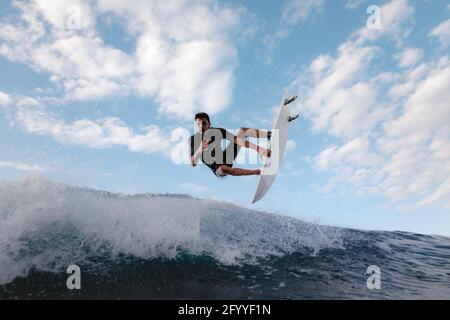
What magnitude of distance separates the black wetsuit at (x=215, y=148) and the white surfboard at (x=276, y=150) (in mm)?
946

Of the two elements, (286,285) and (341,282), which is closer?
(286,285)

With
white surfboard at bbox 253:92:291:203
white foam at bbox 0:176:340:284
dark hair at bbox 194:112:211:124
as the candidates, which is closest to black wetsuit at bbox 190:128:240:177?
dark hair at bbox 194:112:211:124

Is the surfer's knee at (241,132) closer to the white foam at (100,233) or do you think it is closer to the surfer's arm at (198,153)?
the surfer's arm at (198,153)

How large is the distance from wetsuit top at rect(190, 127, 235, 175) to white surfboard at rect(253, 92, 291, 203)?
105 cm

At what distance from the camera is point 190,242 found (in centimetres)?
818

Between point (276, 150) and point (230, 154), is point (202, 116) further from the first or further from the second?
point (276, 150)

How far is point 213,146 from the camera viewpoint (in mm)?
7594

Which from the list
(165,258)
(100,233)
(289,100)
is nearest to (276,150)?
(289,100)

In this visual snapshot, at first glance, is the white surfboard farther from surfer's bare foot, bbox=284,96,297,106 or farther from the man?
the man

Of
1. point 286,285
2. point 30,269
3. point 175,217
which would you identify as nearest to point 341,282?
point 286,285

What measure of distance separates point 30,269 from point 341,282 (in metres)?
6.30

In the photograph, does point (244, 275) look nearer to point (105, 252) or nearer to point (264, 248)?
point (264, 248)

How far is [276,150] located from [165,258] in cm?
375

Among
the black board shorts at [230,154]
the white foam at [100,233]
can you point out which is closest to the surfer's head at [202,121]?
the black board shorts at [230,154]
